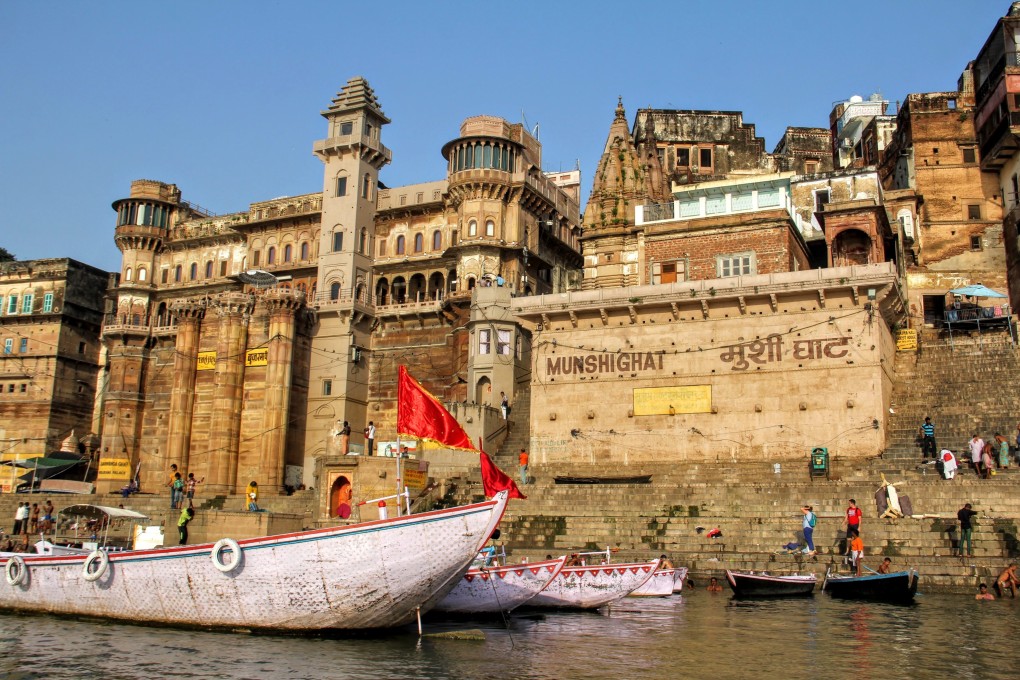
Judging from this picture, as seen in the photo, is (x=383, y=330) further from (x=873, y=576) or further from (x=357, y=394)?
(x=873, y=576)

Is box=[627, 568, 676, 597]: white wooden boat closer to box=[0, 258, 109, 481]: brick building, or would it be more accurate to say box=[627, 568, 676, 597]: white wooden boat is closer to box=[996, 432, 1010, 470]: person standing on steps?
box=[996, 432, 1010, 470]: person standing on steps

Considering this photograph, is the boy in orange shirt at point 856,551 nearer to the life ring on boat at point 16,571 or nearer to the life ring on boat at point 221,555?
the life ring on boat at point 221,555

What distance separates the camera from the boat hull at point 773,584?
1930 cm

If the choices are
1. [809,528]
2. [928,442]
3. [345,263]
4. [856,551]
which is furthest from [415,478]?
[345,263]

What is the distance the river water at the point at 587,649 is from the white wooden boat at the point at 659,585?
2.46m

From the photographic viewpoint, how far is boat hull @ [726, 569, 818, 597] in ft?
63.3

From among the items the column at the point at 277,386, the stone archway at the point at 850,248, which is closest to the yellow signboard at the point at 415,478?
the column at the point at 277,386

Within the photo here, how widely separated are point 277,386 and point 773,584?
2855 cm

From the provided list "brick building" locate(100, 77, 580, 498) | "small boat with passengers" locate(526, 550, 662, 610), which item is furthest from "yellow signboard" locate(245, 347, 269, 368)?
"small boat with passengers" locate(526, 550, 662, 610)

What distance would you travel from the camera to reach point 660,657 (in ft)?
41.3

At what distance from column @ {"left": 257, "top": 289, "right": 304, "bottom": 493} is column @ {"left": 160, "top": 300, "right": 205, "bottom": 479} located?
388cm

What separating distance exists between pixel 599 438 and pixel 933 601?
15.1 metres

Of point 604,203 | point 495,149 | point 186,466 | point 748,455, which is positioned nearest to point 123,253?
point 186,466

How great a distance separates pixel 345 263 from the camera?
151 feet
